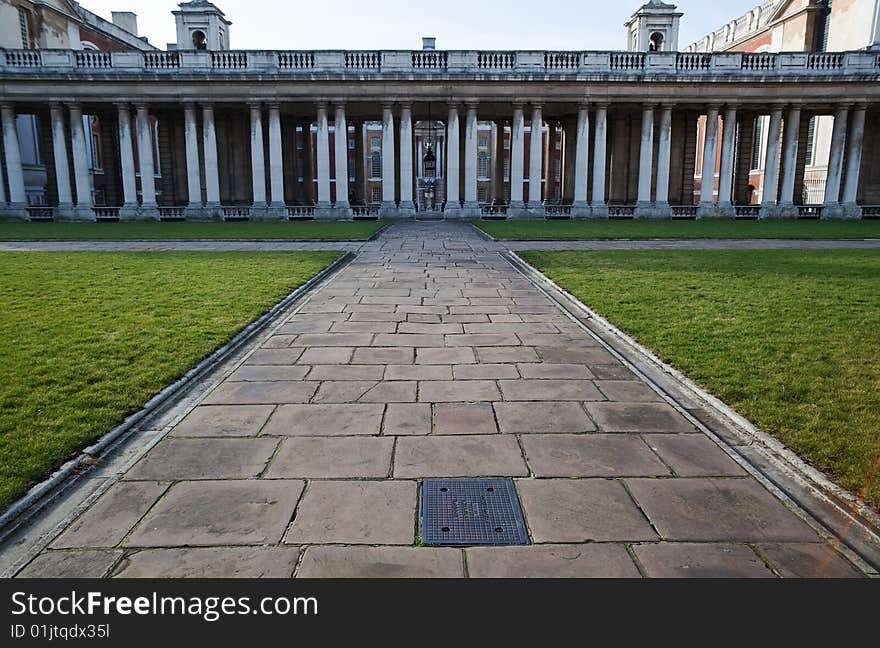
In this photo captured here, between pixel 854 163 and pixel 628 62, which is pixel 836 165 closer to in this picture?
pixel 854 163

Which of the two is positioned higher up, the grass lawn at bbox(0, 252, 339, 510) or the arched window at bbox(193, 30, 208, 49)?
the arched window at bbox(193, 30, 208, 49)

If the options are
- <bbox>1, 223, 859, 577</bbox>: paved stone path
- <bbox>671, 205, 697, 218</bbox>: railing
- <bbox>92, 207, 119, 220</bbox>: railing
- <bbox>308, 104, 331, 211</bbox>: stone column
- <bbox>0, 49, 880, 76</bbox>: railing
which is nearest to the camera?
<bbox>1, 223, 859, 577</bbox>: paved stone path

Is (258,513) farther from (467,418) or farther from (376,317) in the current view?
(376,317)

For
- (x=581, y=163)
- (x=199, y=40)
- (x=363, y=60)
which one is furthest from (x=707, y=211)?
(x=199, y=40)

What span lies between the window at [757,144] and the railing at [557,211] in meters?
17.2

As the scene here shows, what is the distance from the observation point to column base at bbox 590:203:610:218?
3662cm

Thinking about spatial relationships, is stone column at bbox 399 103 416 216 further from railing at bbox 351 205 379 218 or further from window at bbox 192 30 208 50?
window at bbox 192 30 208 50

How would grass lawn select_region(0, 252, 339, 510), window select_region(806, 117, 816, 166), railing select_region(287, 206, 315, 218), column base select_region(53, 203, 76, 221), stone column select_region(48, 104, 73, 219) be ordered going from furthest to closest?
1. window select_region(806, 117, 816, 166)
2. railing select_region(287, 206, 315, 218)
3. column base select_region(53, 203, 76, 221)
4. stone column select_region(48, 104, 73, 219)
5. grass lawn select_region(0, 252, 339, 510)

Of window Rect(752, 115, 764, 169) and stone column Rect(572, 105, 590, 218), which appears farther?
window Rect(752, 115, 764, 169)

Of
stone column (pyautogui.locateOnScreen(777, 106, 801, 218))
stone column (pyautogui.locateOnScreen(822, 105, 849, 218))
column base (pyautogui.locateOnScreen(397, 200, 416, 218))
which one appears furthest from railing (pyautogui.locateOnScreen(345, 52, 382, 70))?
stone column (pyautogui.locateOnScreen(822, 105, 849, 218))

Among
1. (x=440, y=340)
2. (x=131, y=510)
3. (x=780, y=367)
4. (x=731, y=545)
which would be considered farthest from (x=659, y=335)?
(x=131, y=510)

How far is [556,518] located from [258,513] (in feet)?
5.83

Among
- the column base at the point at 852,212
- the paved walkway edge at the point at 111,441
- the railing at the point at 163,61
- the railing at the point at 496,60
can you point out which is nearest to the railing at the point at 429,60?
the railing at the point at 496,60

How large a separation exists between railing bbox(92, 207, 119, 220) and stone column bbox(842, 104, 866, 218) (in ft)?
137
